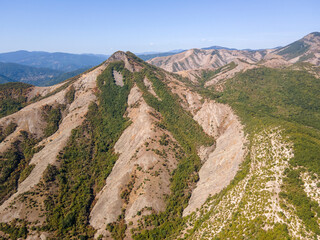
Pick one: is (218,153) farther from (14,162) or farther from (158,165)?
(14,162)

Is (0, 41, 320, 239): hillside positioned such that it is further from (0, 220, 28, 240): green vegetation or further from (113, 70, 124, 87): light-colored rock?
(113, 70, 124, 87): light-colored rock

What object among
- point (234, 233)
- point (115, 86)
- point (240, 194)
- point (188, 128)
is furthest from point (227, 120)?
point (115, 86)

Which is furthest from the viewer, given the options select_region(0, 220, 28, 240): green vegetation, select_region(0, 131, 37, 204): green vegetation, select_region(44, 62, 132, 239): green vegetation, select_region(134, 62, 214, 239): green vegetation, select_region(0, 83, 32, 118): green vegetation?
select_region(0, 83, 32, 118): green vegetation

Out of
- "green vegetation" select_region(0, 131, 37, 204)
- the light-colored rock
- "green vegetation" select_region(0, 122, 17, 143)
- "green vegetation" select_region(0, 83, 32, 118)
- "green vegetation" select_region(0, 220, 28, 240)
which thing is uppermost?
the light-colored rock

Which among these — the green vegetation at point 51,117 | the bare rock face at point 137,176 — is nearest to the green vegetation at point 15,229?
the bare rock face at point 137,176

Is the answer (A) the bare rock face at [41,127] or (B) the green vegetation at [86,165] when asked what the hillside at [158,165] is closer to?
(B) the green vegetation at [86,165]

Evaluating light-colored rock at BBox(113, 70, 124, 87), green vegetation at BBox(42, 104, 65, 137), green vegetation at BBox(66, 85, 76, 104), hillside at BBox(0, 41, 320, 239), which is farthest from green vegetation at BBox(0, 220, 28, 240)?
light-colored rock at BBox(113, 70, 124, 87)

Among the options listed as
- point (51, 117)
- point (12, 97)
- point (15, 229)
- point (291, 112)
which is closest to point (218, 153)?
point (291, 112)

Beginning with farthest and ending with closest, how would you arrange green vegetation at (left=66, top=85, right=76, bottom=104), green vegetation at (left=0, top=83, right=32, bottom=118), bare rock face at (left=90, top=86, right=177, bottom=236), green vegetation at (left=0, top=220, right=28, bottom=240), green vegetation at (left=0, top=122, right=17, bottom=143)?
green vegetation at (left=66, top=85, right=76, bottom=104), green vegetation at (left=0, top=83, right=32, bottom=118), green vegetation at (left=0, top=122, right=17, bottom=143), bare rock face at (left=90, top=86, right=177, bottom=236), green vegetation at (left=0, top=220, right=28, bottom=240)
